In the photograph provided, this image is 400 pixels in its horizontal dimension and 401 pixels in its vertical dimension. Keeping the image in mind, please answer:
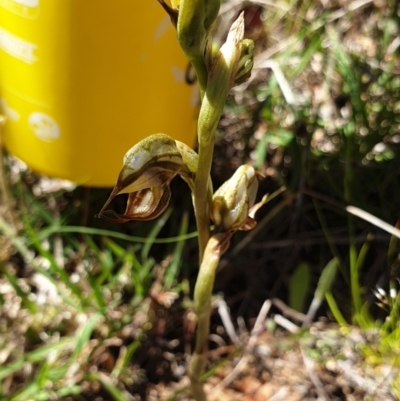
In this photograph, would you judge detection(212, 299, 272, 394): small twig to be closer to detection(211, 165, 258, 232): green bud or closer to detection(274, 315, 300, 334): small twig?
detection(274, 315, 300, 334): small twig

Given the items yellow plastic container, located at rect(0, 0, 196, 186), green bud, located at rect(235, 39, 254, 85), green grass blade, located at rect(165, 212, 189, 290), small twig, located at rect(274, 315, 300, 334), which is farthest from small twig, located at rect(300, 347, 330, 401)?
green bud, located at rect(235, 39, 254, 85)

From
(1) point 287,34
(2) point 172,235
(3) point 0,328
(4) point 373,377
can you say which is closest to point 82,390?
(3) point 0,328

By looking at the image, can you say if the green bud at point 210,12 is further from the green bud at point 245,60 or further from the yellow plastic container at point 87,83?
the yellow plastic container at point 87,83

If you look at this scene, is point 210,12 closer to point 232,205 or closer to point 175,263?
point 232,205

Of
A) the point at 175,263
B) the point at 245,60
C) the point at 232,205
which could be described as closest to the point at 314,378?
the point at 175,263

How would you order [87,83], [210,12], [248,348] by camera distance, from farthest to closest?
[248,348] → [87,83] → [210,12]

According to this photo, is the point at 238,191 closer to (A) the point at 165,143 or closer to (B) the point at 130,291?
(A) the point at 165,143

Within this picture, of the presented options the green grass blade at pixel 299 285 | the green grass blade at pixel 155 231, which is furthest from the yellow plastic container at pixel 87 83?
the green grass blade at pixel 299 285
